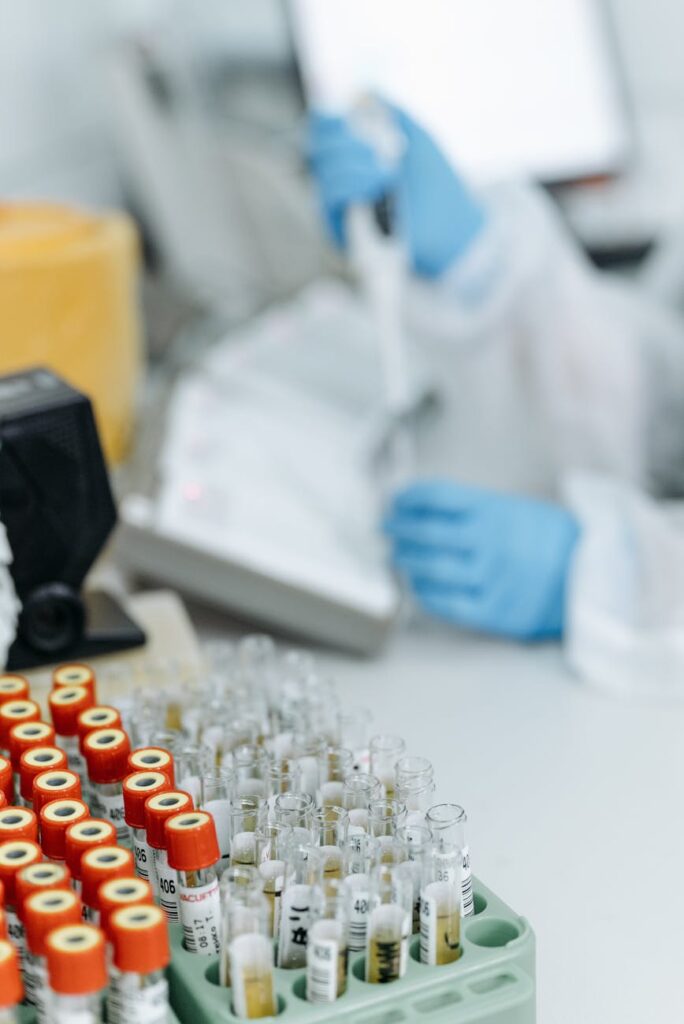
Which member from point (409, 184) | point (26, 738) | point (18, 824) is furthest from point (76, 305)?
point (18, 824)

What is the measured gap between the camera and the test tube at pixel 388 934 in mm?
610

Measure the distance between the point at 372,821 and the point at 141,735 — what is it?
20 cm

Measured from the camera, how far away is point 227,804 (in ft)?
2.39

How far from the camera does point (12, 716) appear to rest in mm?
792

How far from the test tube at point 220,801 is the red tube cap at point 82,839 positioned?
0.26ft

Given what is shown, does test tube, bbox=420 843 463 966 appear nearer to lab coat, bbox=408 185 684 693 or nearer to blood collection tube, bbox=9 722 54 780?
blood collection tube, bbox=9 722 54 780

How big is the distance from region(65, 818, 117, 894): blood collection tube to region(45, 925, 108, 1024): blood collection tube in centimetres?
7

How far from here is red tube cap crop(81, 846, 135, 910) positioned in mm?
604

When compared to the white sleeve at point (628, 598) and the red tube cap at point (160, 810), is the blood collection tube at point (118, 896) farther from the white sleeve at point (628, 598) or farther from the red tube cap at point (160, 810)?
the white sleeve at point (628, 598)

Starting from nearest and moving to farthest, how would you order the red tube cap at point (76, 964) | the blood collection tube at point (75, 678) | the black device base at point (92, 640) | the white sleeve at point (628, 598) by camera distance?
1. the red tube cap at point (76, 964)
2. the blood collection tube at point (75, 678)
3. the black device base at point (92, 640)
4. the white sleeve at point (628, 598)

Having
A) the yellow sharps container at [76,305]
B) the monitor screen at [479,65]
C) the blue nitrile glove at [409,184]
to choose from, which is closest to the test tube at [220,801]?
the yellow sharps container at [76,305]

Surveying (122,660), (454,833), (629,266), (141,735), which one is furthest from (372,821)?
(629,266)

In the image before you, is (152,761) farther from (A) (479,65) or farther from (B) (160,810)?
(A) (479,65)

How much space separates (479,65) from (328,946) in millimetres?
1691
